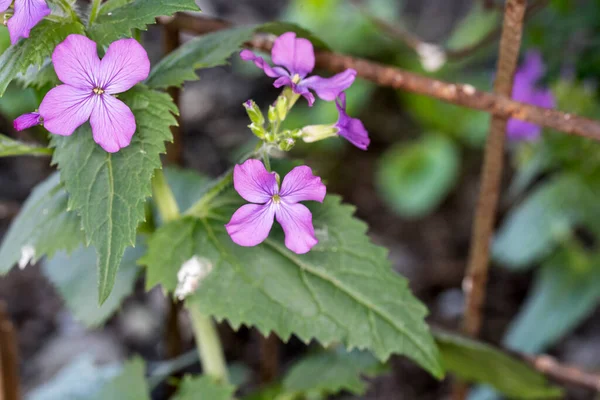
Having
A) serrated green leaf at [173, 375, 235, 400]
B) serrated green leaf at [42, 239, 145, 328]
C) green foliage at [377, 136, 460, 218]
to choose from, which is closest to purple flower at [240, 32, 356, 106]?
serrated green leaf at [42, 239, 145, 328]

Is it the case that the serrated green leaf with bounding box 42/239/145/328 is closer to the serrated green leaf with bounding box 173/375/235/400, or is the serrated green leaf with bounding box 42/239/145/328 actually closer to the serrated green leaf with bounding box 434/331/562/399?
the serrated green leaf with bounding box 173/375/235/400

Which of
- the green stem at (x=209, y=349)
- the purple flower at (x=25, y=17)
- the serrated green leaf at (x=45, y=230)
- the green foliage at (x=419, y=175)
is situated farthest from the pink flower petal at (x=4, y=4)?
the green foliage at (x=419, y=175)

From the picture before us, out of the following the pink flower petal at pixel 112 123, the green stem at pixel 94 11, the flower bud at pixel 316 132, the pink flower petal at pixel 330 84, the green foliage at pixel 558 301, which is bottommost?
the green foliage at pixel 558 301

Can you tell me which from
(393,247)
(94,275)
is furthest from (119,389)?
(393,247)

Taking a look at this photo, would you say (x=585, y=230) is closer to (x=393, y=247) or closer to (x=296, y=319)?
(x=393, y=247)

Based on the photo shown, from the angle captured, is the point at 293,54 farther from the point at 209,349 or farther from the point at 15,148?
the point at 209,349

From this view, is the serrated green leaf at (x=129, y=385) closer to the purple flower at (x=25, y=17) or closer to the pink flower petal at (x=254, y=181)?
the pink flower petal at (x=254, y=181)
